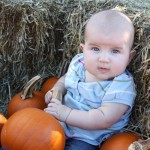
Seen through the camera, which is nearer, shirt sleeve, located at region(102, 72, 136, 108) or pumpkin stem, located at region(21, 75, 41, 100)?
shirt sleeve, located at region(102, 72, 136, 108)

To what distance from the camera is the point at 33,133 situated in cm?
228

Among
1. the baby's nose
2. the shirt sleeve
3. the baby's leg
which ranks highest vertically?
the baby's nose

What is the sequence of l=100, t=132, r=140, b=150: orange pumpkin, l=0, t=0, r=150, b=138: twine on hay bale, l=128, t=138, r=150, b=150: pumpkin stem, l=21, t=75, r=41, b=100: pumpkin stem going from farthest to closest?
1. l=21, t=75, r=41, b=100: pumpkin stem
2. l=0, t=0, r=150, b=138: twine on hay bale
3. l=100, t=132, r=140, b=150: orange pumpkin
4. l=128, t=138, r=150, b=150: pumpkin stem

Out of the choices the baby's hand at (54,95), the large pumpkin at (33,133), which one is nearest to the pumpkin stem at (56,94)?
the baby's hand at (54,95)

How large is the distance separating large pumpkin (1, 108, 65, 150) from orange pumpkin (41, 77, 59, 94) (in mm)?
768

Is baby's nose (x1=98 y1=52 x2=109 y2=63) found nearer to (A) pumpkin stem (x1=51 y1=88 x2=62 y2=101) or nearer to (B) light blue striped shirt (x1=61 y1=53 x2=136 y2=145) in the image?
Result: (B) light blue striped shirt (x1=61 y1=53 x2=136 y2=145)

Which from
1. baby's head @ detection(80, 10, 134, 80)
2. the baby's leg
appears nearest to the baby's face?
baby's head @ detection(80, 10, 134, 80)

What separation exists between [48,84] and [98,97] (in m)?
0.73

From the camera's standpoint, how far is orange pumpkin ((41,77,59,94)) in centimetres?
314

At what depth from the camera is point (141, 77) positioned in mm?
2570

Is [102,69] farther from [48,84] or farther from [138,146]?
[48,84]

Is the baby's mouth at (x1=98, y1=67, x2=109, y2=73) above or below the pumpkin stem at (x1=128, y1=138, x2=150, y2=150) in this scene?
above

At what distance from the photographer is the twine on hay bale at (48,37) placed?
2.62 meters

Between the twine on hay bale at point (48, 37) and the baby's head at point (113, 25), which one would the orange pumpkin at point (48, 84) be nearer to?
the twine on hay bale at point (48, 37)
